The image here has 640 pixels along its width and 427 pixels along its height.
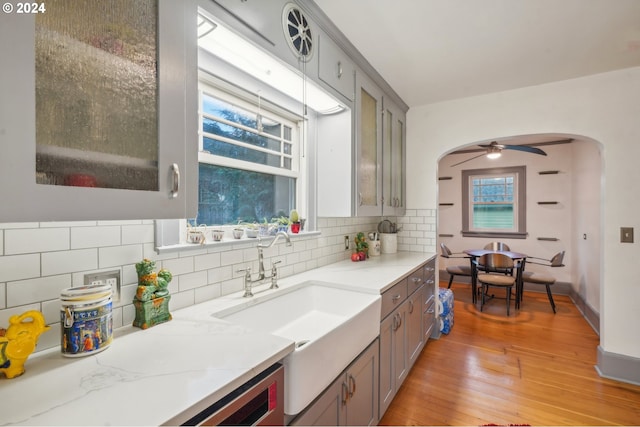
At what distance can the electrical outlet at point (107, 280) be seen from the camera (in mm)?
981

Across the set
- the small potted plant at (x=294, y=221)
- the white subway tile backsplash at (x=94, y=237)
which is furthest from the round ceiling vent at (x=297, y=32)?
the white subway tile backsplash at (x=94, y=237)

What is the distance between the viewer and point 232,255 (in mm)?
1535

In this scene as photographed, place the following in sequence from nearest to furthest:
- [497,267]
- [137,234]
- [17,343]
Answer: [17,343]
[137,234]
[497,267]

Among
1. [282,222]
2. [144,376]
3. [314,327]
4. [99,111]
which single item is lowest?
[314,327]

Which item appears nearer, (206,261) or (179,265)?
(179,265)

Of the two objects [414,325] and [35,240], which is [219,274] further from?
[414,325]

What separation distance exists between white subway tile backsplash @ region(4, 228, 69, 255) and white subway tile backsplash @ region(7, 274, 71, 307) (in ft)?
0.30

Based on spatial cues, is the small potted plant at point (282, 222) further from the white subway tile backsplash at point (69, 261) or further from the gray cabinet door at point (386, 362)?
the white subway tile backsplash at point (69, 261)

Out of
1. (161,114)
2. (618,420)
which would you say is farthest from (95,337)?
(618,420)

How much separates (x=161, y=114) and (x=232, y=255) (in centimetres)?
86

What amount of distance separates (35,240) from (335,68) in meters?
1.71

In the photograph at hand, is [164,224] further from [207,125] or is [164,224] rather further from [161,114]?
[207,125]

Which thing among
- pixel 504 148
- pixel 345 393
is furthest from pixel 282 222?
pixel 504 148

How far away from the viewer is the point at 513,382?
229 cm
